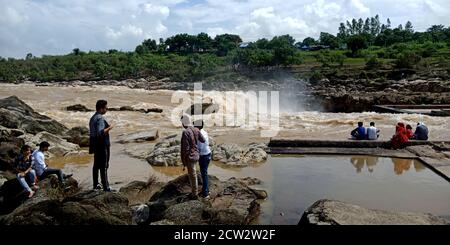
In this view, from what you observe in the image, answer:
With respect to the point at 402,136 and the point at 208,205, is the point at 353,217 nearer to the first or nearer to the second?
the point at 208,205

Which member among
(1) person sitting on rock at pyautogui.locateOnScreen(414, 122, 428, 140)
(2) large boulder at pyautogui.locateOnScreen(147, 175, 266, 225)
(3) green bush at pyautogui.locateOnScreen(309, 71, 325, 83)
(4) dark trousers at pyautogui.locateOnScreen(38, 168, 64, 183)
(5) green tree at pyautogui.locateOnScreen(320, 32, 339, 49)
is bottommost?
(2) large boulder at pyautogui.locateOnScreen(147, 175, 266, 225)

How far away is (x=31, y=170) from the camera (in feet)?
22.6

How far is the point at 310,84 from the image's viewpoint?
4400 centimetres

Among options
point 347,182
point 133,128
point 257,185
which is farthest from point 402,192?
point 133,128

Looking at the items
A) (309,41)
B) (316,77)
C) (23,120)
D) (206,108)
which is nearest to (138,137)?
(23,120)

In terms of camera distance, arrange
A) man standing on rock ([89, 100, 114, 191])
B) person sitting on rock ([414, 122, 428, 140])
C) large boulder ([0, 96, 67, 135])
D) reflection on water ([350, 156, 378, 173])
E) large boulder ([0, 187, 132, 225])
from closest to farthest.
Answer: large boulder ([0, 187, 132, 225]), man standing on rock ([89, 100, 114, 191]), reflection on water ([350, 156, 378, 173]), person sitting on rock ([414, 122, 428, 140]), large boulder ([0, 96, 67, 135])

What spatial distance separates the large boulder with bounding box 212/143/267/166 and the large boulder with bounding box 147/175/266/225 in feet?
10.6

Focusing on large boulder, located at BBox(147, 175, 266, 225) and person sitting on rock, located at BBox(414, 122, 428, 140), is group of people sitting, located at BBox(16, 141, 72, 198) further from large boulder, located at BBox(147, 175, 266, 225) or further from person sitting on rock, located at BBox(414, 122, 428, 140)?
person sitting on rock, located at BBox(414, 122, 428, 140)

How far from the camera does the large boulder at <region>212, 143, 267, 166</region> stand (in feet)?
35.8

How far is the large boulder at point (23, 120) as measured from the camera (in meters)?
14.0

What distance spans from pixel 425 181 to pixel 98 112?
6.38 metres

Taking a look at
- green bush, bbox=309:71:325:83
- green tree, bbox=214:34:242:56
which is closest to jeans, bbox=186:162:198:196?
green bush, bbox=309:71:325:83

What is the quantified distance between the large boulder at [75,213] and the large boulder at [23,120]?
30.4 ft

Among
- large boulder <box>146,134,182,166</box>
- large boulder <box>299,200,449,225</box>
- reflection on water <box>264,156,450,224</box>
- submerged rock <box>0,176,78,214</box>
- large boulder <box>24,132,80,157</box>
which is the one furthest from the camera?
large boulder <box>24,132,80,157</box>
